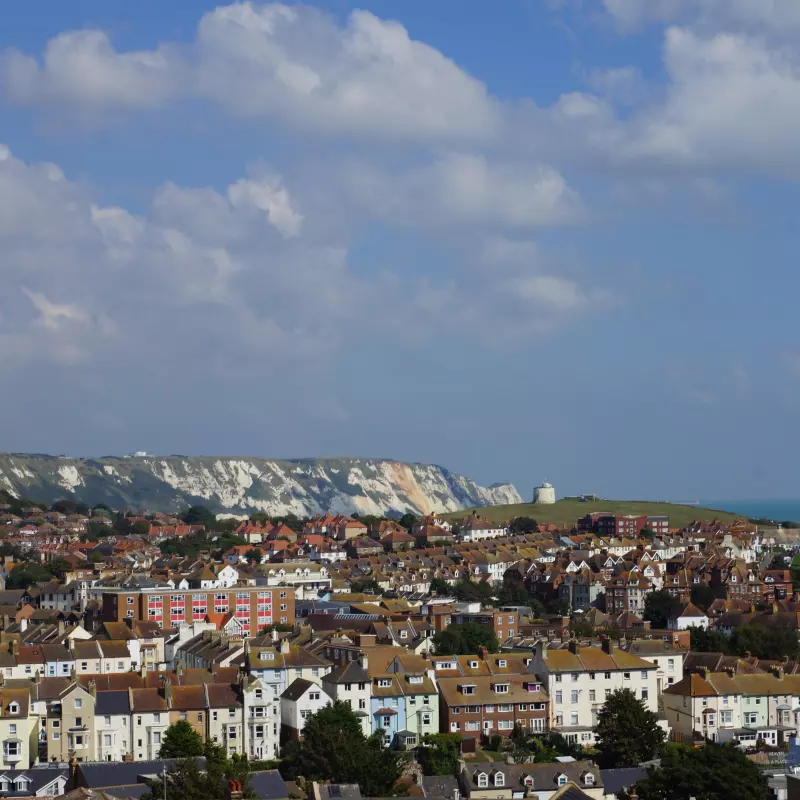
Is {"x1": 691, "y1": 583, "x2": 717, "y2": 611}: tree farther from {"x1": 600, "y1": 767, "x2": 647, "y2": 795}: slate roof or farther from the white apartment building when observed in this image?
{"x1": 600, "y1": 767, "x2": 647, "y2": 795}: slate roof

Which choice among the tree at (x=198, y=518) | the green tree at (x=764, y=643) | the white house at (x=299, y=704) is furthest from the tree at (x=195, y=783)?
the tree at (x=198, y=518)

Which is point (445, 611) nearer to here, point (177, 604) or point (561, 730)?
point (177, 604)

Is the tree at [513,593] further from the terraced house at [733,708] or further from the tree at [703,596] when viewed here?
the terraced house at [733,708]

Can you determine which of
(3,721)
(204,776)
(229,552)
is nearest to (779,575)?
(229,552)

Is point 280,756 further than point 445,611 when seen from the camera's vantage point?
No

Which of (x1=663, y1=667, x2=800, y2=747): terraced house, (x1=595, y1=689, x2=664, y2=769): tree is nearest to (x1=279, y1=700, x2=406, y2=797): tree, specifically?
(x1=595, y1=689, x2=664, y2=769): tree
